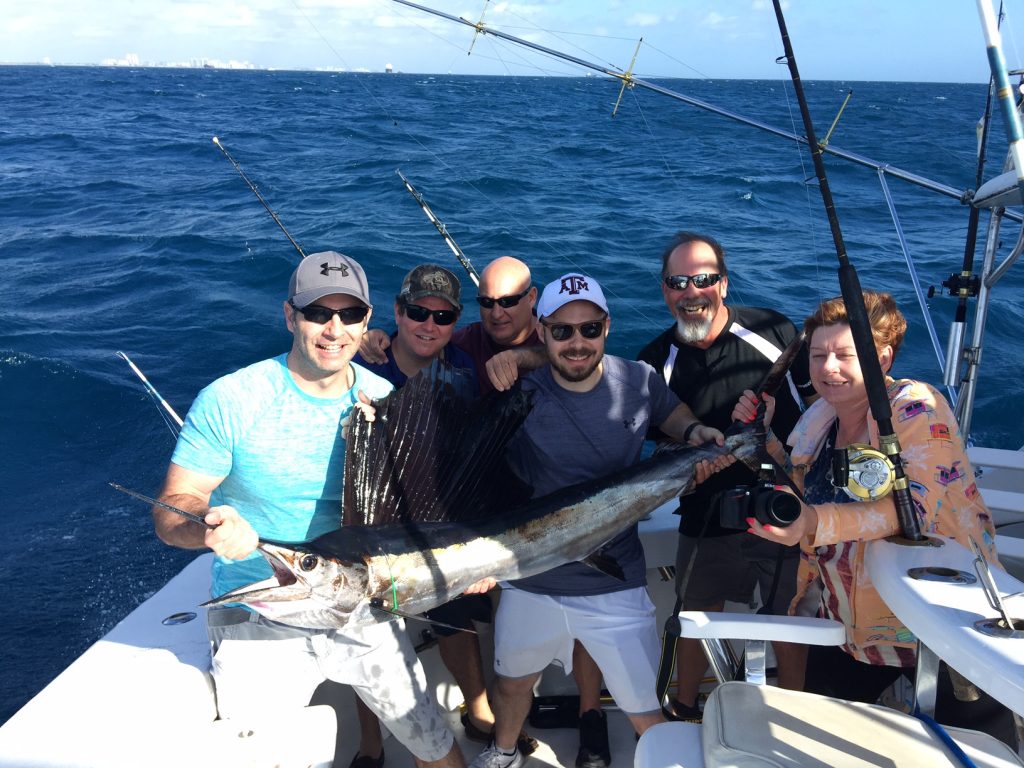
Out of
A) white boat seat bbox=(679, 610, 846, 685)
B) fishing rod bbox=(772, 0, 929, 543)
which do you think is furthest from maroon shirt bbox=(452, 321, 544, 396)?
white boat seat bbox=(679, 610, 846, 685)

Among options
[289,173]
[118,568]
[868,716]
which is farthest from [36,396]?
[289,173]

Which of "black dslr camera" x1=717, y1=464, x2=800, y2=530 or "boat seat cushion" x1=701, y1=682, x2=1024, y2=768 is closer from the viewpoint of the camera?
"boat seat cushion" x1=701, y1=682, x2=1024, y2=768

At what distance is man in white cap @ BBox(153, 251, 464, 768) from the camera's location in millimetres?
1777

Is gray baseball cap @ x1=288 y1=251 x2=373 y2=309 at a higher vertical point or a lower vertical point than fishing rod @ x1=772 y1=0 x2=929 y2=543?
lower

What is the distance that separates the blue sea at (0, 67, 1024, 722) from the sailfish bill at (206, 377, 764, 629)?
1972 millimetres

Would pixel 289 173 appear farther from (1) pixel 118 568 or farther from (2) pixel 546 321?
(2) pixel 546 321

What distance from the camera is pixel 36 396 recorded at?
5379 mm

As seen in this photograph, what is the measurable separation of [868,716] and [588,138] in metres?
16.7

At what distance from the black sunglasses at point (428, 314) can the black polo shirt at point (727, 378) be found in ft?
2.03

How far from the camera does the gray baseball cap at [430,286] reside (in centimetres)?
225

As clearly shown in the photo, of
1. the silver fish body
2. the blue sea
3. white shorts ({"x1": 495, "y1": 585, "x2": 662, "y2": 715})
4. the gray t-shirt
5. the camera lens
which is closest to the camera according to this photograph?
Answer: the camera lens

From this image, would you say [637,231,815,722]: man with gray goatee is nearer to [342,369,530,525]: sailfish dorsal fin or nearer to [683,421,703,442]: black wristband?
[683,421,703,442]: black wristband

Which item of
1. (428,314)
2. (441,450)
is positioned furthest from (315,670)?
(428,314)

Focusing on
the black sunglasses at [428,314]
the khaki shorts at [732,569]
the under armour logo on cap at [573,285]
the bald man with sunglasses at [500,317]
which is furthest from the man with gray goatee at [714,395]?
the black sunglasses at [428,314]
